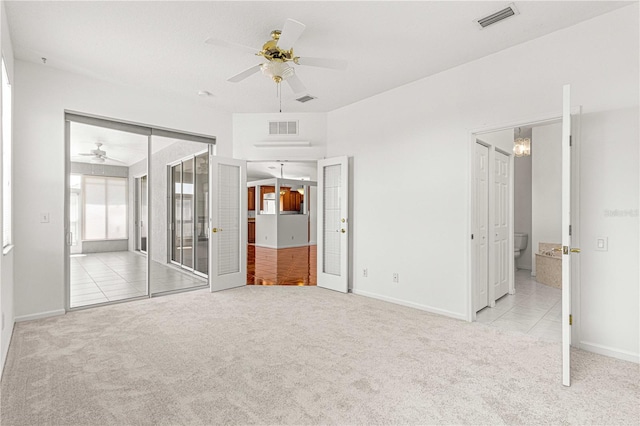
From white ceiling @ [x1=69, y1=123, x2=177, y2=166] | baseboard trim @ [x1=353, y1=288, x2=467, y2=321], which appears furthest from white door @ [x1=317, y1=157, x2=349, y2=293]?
white ceiling @ [x1=69, y1=123, x2=177, y2=166]

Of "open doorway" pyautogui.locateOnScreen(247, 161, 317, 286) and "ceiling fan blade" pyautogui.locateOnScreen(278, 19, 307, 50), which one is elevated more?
"ceiling fan blade" pyautogui.locateOnScreen(278, 19, 307, 50)

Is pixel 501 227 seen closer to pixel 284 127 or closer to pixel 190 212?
pixel 284 127

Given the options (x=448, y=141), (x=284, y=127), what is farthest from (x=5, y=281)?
(x=448, y=141)

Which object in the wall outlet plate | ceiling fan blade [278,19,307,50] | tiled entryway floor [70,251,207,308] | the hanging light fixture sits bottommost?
tiled entryway floor [70,251,207,308]

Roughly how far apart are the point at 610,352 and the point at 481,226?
1687 mm

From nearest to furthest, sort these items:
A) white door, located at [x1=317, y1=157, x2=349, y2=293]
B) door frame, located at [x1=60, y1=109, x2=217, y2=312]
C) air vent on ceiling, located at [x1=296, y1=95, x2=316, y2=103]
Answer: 1. door frame, located at [x1=60, y1=109, x2=217, y2=312]
2. air vent on ceiling, located at [x1=296, y1=95, x2=316, y2=103]
3. white door, located at [x1=317, y1=157, x2=349, y2=293]

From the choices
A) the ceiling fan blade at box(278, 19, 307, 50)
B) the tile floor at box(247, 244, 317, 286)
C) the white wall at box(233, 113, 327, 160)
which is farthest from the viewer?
the tile floor at box(247, 244, 317, 286)

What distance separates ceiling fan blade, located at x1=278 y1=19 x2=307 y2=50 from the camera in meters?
2.37

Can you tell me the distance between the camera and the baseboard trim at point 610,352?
269 cm

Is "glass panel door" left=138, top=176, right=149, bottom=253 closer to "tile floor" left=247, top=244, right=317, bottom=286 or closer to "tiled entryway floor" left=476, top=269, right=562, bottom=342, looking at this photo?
"tile floor" left=247, top=244, right=317, bottom=286

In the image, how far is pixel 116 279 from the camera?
225 inches

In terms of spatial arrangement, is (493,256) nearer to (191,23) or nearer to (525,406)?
(525,406)

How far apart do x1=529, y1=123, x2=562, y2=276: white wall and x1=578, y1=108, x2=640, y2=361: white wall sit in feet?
11.5

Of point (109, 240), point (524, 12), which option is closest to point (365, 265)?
point (524, 12)
